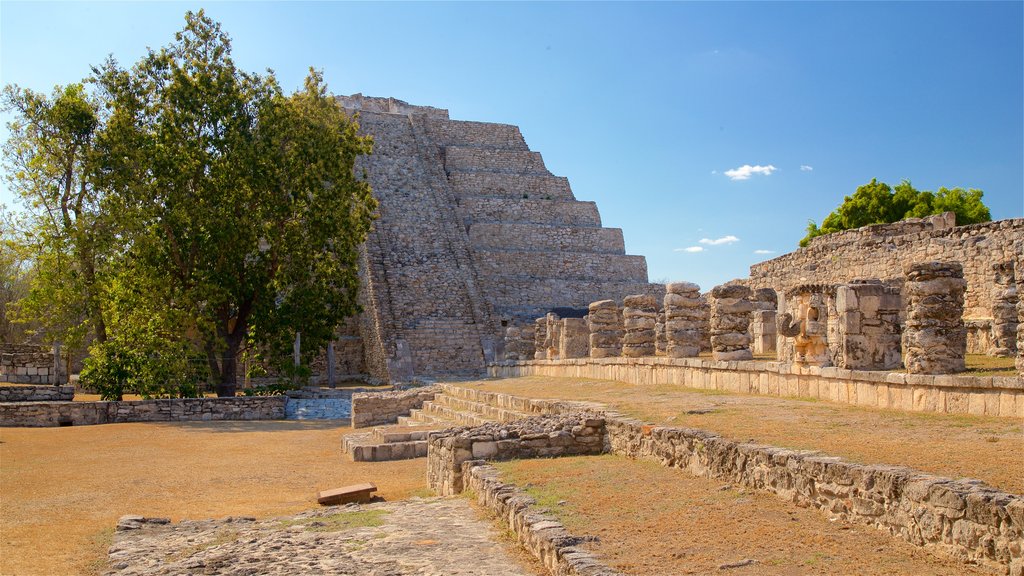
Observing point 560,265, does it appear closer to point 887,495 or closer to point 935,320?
point 935,320

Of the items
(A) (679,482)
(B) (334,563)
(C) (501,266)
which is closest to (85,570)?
(B) (334,563)

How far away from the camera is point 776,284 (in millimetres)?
23375

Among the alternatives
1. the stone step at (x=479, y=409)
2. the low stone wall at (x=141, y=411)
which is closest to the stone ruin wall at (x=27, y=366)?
the low stone wall at (x=141, y=411)

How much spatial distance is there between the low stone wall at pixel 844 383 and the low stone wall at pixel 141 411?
382 inches

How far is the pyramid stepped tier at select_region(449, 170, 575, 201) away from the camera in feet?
129

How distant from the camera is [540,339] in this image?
72.4ft

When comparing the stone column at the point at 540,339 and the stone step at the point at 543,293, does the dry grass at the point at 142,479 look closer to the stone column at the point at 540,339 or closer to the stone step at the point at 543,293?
the stone column at the point at 540,339

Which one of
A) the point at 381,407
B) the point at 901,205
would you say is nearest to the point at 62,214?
the point at 381,407

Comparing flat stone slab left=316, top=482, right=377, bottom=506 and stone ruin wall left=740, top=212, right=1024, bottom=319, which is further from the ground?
stone ruin wall left=740, top=212, right=1024, bottom=319

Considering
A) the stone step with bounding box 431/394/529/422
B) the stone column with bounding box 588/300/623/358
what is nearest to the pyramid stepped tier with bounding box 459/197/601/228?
the stone column with bounding box 588/300/623/358

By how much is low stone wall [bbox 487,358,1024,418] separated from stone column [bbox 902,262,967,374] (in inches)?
11.9

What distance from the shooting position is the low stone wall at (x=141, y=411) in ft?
59.5

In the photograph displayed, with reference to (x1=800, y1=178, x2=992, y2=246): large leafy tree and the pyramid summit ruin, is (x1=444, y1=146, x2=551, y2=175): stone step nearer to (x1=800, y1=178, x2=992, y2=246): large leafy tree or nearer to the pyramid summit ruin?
the pyramid summit ruin

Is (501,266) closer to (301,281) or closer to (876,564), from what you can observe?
(301,281)
